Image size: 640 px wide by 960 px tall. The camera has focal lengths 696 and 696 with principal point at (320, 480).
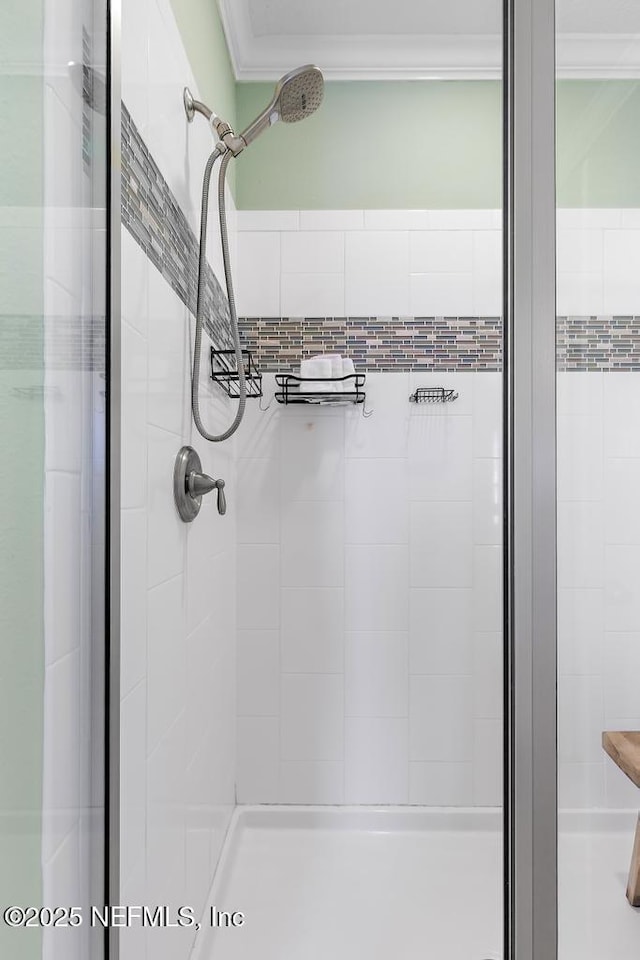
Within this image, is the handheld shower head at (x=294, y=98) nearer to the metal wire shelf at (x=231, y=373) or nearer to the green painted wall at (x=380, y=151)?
the metal wire shelf at (x=231, y=373)

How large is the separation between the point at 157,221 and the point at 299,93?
0.45 metres

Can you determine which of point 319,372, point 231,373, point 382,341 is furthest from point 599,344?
point 382,341

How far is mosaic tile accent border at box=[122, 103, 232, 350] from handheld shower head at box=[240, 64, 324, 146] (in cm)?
25

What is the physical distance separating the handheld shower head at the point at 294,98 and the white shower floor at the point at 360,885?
165 centimetres

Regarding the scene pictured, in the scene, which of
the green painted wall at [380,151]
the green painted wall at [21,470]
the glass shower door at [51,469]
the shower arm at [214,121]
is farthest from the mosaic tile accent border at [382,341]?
the green painted wall at [21,470]

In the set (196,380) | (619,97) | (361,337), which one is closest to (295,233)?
(361,337)

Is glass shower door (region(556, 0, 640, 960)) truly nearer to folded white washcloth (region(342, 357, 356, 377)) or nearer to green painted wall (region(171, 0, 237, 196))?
green painted wall (region(171, 0, 237, 196))

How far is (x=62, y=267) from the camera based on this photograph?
677 millimetres

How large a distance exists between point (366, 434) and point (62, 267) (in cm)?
142

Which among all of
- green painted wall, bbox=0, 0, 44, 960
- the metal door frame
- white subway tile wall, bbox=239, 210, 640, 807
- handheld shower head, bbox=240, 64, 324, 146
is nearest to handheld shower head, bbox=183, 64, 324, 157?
handheld shower head, bbox=240, 64, 324, 146

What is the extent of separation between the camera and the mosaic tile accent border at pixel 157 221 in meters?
0.95

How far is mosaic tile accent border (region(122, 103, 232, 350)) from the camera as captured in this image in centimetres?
95

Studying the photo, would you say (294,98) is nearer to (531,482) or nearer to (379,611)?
(531,482)

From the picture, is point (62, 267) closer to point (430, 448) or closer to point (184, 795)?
point (184, 795)
